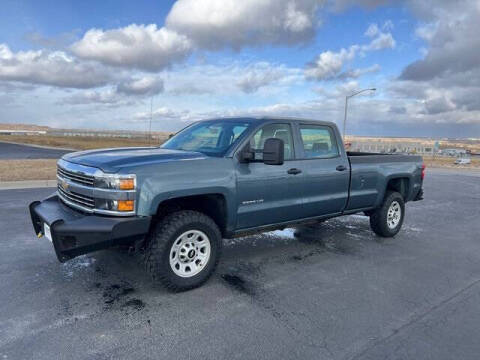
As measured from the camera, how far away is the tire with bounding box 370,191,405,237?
6.27m

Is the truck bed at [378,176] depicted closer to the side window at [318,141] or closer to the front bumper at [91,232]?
the side window at [318,141]

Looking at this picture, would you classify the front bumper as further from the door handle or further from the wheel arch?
the door handle

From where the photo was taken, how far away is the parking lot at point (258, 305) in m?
2.98

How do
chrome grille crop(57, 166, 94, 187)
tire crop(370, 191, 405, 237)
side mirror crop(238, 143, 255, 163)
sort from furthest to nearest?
tire crop(370, 191, 405, 237) → side mirror crop(238, 143, 255, 163) → chrome grille crop(57, 166, 94, 187)

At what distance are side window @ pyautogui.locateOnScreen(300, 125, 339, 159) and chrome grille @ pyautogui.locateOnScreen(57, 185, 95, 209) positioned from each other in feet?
9.02

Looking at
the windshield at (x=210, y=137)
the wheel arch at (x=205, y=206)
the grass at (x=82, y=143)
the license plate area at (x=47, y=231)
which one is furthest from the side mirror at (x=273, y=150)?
the grass at (x=82, y=143)

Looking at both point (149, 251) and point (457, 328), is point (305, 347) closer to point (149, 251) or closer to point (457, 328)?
point (457, 328)

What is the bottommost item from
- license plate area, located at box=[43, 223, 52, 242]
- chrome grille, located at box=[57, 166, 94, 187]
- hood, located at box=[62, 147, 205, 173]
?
license plate area, located at box=[43, 223, 52, 242]

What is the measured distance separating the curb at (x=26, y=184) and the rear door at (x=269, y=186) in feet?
28.6

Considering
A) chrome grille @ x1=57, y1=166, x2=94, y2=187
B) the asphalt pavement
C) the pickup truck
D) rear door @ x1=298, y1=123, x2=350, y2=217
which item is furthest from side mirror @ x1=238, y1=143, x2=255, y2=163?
the asphalt pavement

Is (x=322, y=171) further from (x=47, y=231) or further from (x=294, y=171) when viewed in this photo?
(x=47, y=231)

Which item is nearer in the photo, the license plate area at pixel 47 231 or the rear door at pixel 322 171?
the license plate area at pixel 47 231

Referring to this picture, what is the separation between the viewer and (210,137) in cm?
489

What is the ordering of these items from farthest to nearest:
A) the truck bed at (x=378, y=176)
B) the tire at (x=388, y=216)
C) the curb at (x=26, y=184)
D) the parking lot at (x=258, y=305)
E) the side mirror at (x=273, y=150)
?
the curb at (x=26, y=184) → the tire at (x=388, y=216) → the truck bed at (x=378, y=176) → the side mirror at (x=273, y=150) → the parking lot at (x=258, y=305)
